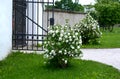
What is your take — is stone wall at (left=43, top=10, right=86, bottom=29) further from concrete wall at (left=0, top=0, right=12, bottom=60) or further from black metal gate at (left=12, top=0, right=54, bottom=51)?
concrete wall at (left=0, top=0, right=12, bottom=60)

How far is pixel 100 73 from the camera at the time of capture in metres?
9.19

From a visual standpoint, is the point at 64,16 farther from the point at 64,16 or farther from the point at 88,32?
the point at 88,32

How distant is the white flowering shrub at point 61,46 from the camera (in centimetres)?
927

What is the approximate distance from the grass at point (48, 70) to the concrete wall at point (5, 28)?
1.54 feet

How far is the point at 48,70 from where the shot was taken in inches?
A: 363

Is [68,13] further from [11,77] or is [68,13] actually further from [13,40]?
[11,77]

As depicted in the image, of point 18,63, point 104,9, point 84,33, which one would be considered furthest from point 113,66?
point 104,9

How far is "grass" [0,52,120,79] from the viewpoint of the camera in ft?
28.4

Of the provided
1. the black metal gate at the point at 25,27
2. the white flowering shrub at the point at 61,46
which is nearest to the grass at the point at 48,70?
the white flowering shrub at the point at 61,46

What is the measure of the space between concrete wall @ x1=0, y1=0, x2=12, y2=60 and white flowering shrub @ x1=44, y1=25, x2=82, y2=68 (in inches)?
73.7

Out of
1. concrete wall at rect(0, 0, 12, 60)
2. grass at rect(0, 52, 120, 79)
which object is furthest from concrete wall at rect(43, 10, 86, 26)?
grass at rect(0, 52, 120, 79)

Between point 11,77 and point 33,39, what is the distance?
483 centimetres

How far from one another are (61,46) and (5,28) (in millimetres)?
2663

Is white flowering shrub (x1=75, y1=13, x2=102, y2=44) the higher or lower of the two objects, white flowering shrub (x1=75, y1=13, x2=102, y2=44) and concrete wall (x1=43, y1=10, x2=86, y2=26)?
the lower
